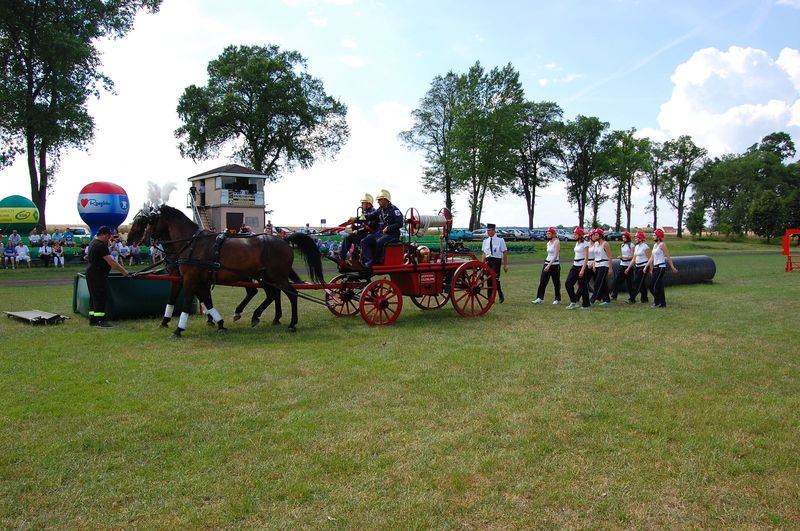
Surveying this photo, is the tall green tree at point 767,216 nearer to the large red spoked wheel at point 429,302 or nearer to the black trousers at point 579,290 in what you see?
the black trousers at point 579,290

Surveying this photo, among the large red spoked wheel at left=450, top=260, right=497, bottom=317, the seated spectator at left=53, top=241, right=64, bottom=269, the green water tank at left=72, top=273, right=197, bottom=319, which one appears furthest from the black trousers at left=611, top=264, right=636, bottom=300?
the seated spectator at left=53, top=241, right=64, bottom=269

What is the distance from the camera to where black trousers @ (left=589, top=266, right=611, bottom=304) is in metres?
13.1

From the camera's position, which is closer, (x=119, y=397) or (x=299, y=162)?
(x=119, y=397)

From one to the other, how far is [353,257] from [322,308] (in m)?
2.61

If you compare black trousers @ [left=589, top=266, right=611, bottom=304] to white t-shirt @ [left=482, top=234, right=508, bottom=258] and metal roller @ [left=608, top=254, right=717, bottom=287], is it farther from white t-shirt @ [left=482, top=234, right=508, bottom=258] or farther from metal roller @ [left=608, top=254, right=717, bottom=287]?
metal roller @ [left=608, top=254, right=717, bottom=287]

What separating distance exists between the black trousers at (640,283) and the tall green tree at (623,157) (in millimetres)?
62636

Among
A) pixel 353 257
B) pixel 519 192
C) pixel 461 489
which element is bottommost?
pixel 461 489

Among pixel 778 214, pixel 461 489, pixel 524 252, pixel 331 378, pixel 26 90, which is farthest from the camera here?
pixel 778 214

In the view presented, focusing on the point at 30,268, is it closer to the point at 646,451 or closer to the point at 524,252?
the point at 646,451

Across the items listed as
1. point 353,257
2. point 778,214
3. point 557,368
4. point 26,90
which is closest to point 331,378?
point 557,368

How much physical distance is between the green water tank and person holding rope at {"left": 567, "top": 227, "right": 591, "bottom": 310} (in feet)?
27.0

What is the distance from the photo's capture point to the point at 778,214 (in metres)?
63.3

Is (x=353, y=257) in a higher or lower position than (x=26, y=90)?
lower

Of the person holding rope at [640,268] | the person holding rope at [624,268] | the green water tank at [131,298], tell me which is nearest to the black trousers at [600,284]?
the person holding rope at [640,268]
